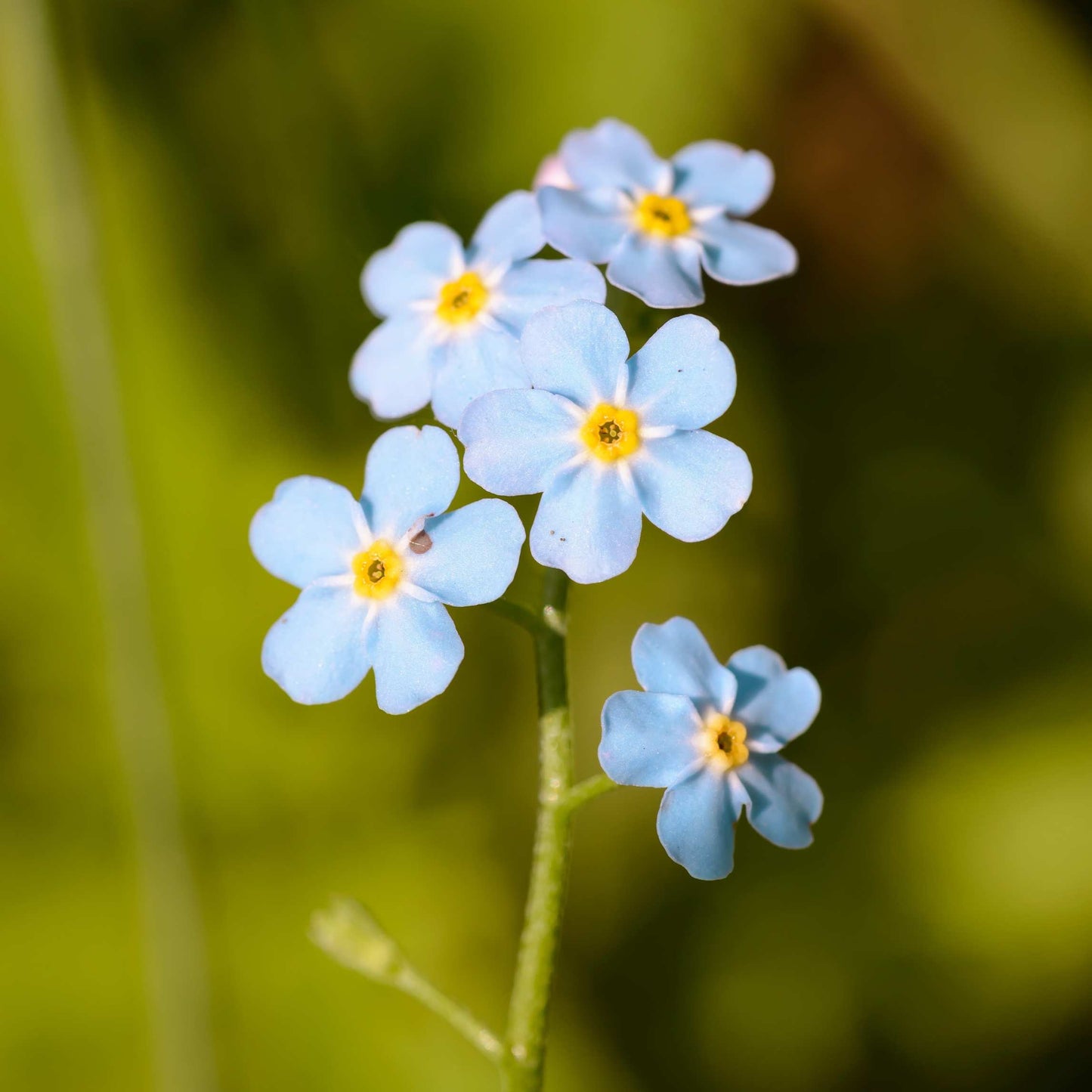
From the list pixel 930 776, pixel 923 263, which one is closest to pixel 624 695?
pixel 930 776

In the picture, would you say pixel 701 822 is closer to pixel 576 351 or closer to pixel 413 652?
pixel 413 652

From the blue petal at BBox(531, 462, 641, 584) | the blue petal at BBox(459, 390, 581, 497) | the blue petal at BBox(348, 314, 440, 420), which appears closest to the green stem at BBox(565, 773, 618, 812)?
the blue petal at BBox(531, 462, 641, 584)

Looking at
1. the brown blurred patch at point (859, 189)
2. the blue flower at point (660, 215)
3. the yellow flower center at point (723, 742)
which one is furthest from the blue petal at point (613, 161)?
the brown blurred patch at point (859, 189)

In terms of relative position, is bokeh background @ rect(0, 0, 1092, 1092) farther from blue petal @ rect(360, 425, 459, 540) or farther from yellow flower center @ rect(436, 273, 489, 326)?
blue petal @ rect(360, 425, 459, 540)

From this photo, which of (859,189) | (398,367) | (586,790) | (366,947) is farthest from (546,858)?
(859,189)

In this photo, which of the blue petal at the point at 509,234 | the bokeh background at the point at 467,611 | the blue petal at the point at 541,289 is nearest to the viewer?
the blue petal at the point at 541,289

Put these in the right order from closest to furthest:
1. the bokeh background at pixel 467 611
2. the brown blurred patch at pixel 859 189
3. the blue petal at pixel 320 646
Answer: the blue petal at pixel 320 646, the bokeh background at pixel 467 611, the brown blurred patch at pixel 859 189

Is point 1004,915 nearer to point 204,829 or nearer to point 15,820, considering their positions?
point 204,829

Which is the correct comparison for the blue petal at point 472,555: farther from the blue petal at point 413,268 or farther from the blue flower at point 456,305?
the blue petal at point 413,268

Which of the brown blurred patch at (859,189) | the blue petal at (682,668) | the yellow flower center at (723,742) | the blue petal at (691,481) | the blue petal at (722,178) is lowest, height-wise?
the yellow flower center at (723,742)
